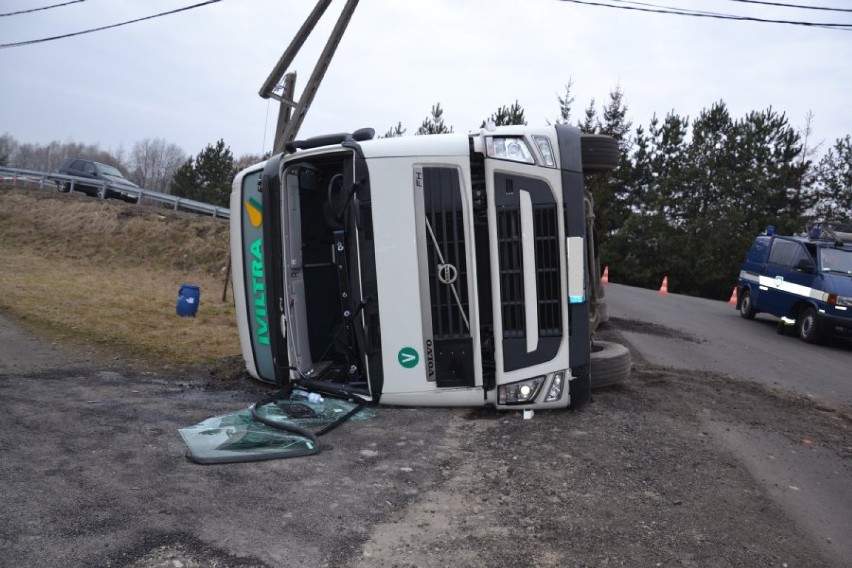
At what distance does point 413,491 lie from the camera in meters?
4.05

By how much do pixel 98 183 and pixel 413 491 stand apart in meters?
26.9

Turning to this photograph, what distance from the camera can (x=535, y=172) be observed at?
17.6 feet

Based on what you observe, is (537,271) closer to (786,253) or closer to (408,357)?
(408,357)

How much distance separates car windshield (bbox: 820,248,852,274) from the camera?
1277cm

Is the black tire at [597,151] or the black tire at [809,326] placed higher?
the black tire at [597,151]

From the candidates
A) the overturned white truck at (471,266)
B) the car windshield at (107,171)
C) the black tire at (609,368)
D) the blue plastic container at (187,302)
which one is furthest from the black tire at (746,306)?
the car windshield at (107,171)

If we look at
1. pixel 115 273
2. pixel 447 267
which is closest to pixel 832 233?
pixel 447 267

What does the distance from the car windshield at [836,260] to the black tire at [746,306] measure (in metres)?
2.73

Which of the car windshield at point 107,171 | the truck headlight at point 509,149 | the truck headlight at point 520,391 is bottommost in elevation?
the truck headlight at point 520,391

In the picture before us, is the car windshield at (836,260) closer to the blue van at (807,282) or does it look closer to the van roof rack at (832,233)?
the blue van at (807,282)

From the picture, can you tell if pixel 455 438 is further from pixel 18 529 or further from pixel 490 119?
pixel 490 119

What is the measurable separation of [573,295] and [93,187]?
26750 mm

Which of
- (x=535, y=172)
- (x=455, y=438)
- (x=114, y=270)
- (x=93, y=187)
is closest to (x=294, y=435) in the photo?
(x=455, y=438)

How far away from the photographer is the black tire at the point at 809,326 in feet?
41.1
